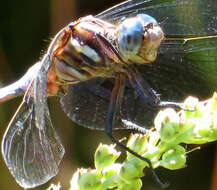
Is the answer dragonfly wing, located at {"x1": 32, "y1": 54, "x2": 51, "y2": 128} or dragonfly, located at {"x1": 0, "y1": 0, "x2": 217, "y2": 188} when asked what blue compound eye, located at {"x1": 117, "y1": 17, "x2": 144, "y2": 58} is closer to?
dragonfly, located at {"x1": 0, "y1": 0, "x2": 217, "y2": 188}

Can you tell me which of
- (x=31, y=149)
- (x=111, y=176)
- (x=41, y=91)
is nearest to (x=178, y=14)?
(x=41, y=91)

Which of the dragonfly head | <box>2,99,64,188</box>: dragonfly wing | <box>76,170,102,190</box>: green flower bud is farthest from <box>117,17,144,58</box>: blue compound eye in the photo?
<box>76,170,102,190</box>: green flower bud

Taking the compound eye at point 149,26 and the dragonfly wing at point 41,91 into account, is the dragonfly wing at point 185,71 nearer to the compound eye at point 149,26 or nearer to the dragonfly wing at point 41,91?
the compound eye at point 149,26

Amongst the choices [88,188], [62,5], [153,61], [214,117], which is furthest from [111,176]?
[62,5]

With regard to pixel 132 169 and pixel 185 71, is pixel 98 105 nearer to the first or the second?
pixel 185 71

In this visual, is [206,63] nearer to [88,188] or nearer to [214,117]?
[214,117]
